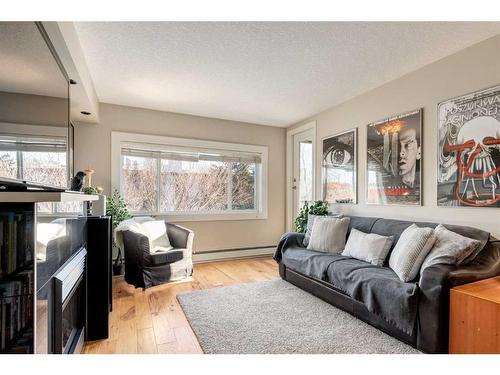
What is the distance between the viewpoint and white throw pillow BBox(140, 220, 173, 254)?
3.50m

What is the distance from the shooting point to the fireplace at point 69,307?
1.26 meters

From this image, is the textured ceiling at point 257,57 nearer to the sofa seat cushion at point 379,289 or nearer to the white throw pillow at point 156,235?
the white throw pillow at point 156,235

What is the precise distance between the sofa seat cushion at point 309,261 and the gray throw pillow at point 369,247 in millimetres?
150

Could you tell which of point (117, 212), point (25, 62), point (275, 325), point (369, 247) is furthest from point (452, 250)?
point (117, 212)

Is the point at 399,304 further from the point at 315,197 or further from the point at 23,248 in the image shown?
the point at 315,197

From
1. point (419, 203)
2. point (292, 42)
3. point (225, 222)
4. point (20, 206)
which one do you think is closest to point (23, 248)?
point (20, 206)

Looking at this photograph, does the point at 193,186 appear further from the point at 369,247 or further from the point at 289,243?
the point at 369,247

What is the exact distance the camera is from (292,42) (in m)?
2.33

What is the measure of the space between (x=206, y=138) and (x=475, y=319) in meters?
3.95

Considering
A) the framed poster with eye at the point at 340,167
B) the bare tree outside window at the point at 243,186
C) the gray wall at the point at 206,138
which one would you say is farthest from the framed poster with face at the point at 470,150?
the bare tree outside window at the point at 243,186

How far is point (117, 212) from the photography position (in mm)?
3721

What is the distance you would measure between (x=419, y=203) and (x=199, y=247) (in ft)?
10.5

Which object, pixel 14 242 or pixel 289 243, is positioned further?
pixel 289 243

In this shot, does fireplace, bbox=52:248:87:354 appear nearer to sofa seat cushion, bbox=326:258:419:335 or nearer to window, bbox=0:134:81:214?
window, bbox=0:134:81:214
